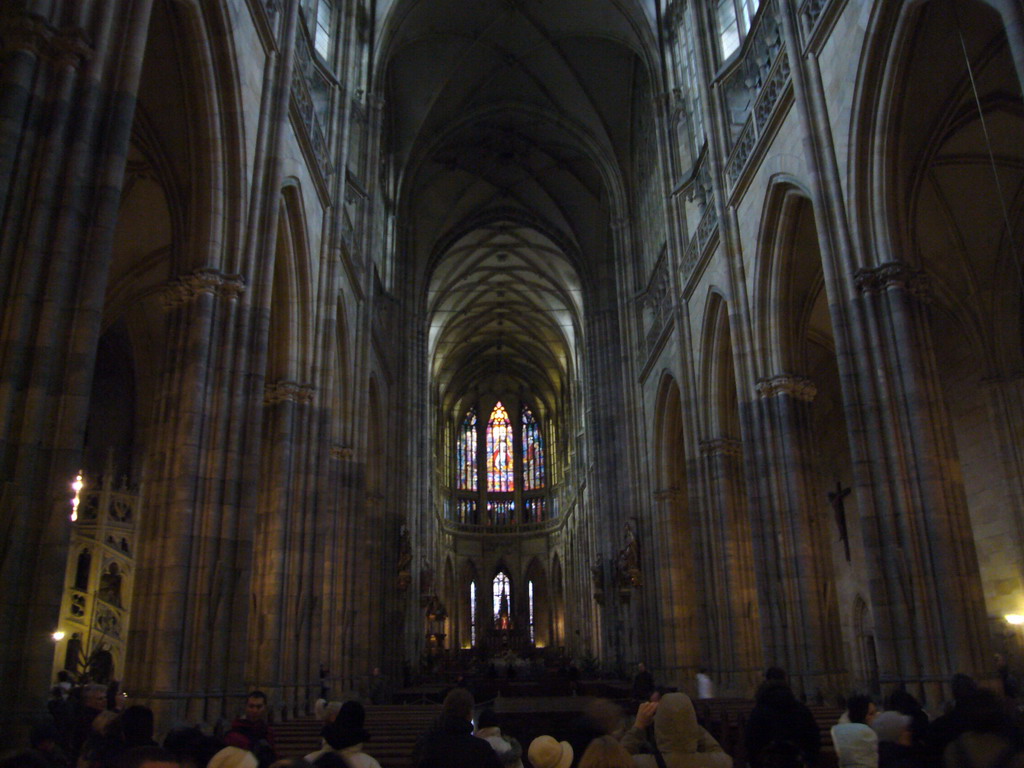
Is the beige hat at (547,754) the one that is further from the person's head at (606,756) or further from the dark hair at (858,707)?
the dark hair at (858,707)

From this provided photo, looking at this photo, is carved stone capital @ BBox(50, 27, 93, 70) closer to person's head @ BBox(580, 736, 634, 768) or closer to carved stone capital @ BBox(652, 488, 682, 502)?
person's head @ BBox(580, 736, 634, 768)

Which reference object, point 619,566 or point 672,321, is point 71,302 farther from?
point 619,566

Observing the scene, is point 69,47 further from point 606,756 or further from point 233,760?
point 606,756

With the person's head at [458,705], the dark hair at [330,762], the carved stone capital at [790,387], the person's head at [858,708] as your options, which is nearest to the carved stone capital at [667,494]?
the carved stone capital at [790,387]

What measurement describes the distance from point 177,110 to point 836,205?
947 centimetres

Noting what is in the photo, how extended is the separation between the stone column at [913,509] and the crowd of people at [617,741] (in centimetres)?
392

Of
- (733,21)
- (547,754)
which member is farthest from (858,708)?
(733,21)

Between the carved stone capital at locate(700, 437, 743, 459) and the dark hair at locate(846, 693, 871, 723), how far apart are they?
1389 cm

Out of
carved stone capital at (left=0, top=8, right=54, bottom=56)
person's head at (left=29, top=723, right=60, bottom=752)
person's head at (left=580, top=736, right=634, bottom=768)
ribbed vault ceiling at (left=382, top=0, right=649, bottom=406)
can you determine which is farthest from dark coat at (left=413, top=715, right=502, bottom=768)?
ribbed vault ceiling at (left=382, top=0, right=649, bottom=406)

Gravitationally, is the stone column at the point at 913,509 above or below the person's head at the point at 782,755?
above

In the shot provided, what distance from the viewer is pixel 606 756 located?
130 inches

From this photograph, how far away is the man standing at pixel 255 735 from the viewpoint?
5262 mm

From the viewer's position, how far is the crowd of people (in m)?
3.34

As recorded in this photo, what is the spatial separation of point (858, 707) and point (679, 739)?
213 cm
